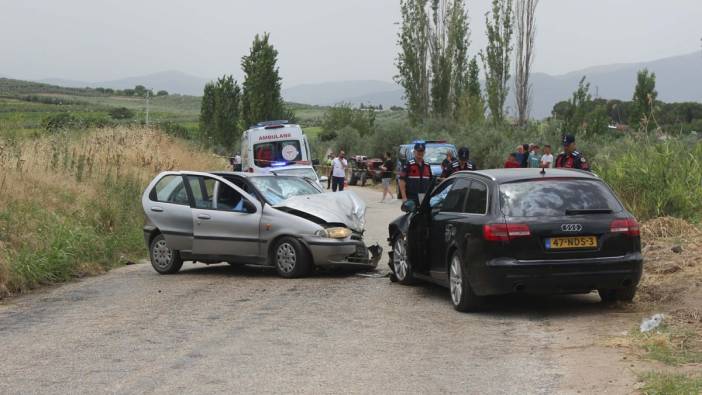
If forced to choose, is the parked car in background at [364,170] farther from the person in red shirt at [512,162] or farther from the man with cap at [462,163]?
the man with cap at [462,163]

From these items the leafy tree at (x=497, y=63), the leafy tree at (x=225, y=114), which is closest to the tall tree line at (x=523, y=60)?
the leafy tree at (x=497, y=63)

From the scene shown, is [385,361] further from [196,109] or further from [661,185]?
[196,109]

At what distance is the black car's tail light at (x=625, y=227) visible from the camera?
376 inches

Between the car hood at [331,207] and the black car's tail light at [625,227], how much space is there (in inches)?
183

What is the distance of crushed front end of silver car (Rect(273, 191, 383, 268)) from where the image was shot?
12.9 m

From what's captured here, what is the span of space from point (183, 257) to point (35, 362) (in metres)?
6.34

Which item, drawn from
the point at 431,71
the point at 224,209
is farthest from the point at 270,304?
the point at 431,71

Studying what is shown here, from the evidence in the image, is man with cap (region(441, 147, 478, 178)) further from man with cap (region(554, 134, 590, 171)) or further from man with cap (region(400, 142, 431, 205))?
man with cap (region(554, 134, 590, 171))

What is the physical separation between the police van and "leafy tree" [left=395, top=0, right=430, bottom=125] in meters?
24.8

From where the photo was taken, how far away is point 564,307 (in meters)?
10.4

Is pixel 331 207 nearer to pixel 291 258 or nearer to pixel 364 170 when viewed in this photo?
pixel 291 258

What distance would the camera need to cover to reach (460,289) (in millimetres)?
10055

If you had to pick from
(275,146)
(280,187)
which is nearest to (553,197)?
(280,187)

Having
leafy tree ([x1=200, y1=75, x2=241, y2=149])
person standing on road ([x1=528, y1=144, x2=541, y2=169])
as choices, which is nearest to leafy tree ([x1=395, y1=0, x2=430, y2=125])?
leafy tree ([x1=200, y1=75, x2=241, y2=149])
